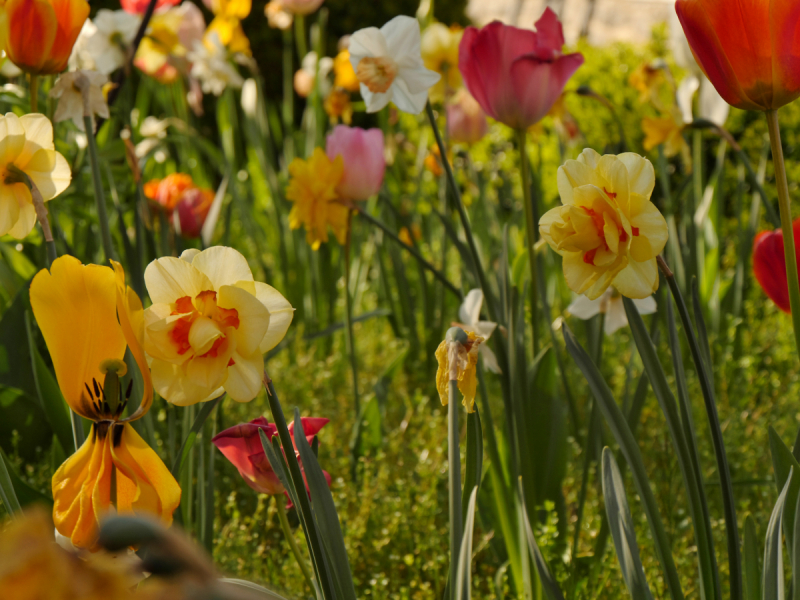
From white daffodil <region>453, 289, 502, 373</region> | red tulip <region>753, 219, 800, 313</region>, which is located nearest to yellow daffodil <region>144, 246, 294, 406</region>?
white daffodil <region>453, 289, 502, 373</region>

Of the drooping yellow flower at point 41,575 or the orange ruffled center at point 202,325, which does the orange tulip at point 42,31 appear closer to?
the orange ruffled center at point 202,325

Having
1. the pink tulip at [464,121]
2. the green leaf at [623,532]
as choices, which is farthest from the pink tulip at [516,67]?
the pink tulip at [464,121]

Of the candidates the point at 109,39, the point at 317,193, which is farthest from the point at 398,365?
the point at 109,39

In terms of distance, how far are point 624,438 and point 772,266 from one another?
439mm

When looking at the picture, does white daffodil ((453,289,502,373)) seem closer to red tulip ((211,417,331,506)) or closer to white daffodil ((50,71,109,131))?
red tulip ((211,417,331,506))

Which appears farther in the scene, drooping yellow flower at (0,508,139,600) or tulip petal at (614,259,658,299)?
tulip petal at (614,259,658,299)

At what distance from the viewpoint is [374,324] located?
219 cm

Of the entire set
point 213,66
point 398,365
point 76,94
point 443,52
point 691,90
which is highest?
point 213,66

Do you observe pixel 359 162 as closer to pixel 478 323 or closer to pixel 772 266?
pixel 478 323

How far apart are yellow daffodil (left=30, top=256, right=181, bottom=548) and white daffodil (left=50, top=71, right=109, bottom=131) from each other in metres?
0.43

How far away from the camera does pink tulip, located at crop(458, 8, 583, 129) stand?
0.87 meters

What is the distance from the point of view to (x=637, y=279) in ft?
1.63

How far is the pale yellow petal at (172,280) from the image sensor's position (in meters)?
0.45

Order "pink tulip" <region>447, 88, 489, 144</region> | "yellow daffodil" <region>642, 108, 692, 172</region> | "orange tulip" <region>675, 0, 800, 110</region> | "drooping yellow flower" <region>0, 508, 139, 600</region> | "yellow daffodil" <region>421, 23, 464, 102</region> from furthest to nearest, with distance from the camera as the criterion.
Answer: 1. "pink tulip" <region>447, 88, 489, 144</region>
2. "yellow daffodil" <region>421, 23, 464, 102</region>
3. "yellow daffodil" <region>642, 108, 692, 172</region>
4. "orange tulip" <region>675, 0, 800, 110</region>
5. "drooping yellow flower" <region>0, 508, 139, 600</region>
